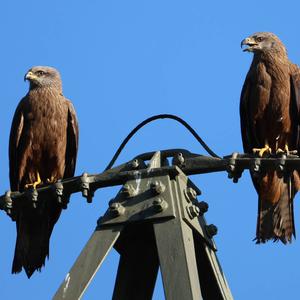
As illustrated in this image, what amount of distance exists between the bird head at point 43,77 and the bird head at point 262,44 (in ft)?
7.31

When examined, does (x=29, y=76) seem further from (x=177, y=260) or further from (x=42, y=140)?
(x=177, y=260)

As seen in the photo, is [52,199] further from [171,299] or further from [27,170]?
[27,170]

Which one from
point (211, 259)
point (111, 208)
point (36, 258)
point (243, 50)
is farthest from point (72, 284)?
point (243, 50)

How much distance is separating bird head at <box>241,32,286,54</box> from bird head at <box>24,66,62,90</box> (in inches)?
87.7

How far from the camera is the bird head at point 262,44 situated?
9023 mm

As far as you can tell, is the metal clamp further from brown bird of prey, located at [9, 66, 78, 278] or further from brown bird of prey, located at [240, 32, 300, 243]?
brown bird of prey, located at [9, 66, 78, 278]

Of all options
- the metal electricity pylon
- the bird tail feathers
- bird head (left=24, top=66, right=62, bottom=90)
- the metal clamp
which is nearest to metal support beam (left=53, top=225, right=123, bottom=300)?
the metal electricity pylon

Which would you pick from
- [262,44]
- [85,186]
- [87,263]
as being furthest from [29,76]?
[87,263]

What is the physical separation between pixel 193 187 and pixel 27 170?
4523 millimetres

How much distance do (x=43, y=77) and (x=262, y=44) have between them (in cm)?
254

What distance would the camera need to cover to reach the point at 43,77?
973 centimetres

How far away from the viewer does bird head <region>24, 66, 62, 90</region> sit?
963 cm

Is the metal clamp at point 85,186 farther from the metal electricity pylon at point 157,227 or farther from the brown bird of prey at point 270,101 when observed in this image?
the brown bird of prey at point 270,101

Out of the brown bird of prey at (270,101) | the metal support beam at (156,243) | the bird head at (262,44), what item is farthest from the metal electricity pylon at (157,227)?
the bird head at (262,44)
